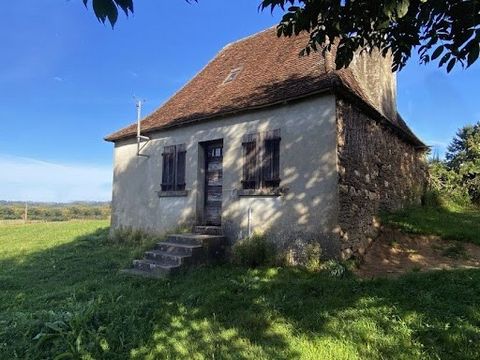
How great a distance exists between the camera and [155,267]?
8289 mm

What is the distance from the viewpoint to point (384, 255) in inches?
350

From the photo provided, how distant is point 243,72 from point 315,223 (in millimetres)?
5747

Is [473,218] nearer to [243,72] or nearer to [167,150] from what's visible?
[243,72]

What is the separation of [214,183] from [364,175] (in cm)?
400

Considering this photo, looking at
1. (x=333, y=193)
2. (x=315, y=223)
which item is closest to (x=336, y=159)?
(x=333, y=193)

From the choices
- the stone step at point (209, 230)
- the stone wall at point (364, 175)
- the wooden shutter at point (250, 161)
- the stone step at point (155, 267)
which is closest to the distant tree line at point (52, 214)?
the stone step at point (209, 230)

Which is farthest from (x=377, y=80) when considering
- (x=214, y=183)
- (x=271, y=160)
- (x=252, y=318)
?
(x=252, y=318)

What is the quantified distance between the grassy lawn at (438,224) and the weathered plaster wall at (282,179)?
3.32 metres

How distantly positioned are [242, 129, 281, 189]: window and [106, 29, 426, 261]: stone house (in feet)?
0.08

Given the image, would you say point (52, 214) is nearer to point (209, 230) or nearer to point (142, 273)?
point (209, 230)

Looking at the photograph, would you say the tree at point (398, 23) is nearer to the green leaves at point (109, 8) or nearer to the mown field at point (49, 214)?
the green leaves at point (109, 8)

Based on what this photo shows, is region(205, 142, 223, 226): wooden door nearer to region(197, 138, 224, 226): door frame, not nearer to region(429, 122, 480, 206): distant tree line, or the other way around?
region(197, 138, 224, 226): door frame

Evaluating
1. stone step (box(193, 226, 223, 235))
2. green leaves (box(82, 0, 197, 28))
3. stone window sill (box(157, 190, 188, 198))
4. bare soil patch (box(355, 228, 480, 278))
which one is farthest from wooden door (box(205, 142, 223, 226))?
green leaves (box(82, 0, 197, 28))

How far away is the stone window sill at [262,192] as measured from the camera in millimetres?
8734
